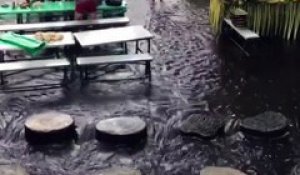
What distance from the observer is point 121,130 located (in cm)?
674

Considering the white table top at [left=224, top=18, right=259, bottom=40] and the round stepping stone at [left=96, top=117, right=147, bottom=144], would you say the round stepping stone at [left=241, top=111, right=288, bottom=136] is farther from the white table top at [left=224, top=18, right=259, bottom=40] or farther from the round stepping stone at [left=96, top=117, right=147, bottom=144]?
the white table top at [left=224, top=18, right=259, bottom=40]

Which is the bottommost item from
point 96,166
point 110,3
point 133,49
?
point 96,166

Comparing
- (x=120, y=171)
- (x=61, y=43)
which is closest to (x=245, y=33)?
(x=61, y=43)

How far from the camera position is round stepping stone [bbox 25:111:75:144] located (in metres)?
6.69

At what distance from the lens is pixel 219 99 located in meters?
7.91

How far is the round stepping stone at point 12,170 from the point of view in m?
5.98

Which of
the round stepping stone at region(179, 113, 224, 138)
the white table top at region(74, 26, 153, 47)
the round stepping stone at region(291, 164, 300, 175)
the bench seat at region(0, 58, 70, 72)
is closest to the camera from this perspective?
the round stepping stone at region(291, 164, 300, 175)

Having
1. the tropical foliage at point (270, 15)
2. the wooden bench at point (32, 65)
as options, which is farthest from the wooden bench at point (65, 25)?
the tropical foliage at point (270, 15)

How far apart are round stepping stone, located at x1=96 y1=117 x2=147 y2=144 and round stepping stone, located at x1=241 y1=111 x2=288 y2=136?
133 centimetres

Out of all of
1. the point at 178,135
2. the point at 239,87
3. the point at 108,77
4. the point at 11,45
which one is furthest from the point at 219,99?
the point at 11,45

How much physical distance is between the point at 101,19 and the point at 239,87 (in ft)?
10.8

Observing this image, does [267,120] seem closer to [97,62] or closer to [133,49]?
[97,62]

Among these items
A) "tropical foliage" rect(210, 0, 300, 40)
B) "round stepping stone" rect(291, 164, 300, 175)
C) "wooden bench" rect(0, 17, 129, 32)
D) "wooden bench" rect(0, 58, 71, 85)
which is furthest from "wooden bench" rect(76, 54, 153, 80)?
"round stepping stone" rect(291, 164, 300, 175)

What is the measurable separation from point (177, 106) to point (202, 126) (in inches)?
31.3
